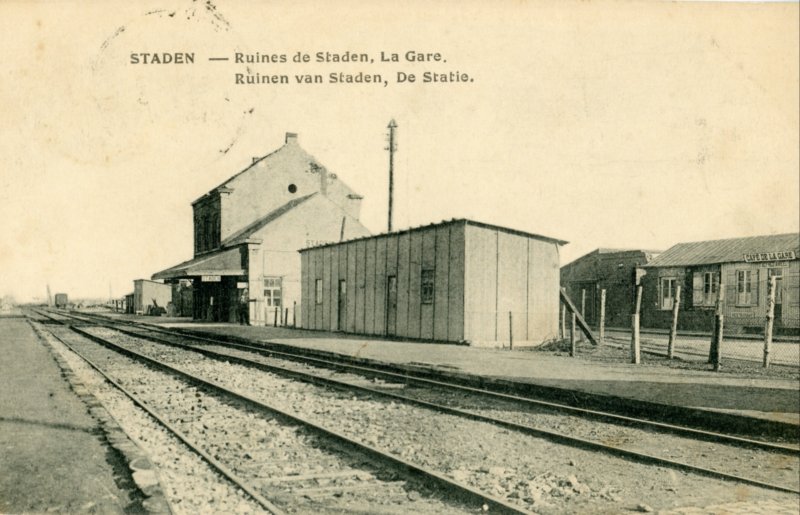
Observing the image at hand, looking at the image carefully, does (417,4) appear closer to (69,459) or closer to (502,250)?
(69,459)

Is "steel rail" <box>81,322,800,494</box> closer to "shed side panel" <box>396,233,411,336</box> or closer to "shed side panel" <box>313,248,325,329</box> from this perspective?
"shed side panel" <box>396,233,411,336</box>

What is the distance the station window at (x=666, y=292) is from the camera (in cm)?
2705

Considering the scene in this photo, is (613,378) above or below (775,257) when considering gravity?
below

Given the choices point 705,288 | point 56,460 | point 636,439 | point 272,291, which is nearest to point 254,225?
point 272,291

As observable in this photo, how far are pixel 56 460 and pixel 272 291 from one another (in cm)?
2643

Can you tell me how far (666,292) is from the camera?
27.3 m

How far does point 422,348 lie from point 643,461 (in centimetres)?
1006

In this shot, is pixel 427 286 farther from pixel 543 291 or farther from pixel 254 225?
pixel 254 225

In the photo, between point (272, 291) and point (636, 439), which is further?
point (272, 291)

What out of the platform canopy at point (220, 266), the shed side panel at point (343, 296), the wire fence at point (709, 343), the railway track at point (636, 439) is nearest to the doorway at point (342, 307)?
the shed side panel at point (343, 296)

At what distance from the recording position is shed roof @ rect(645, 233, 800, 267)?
22.7 metres

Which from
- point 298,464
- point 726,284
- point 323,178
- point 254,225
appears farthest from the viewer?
point 323,178

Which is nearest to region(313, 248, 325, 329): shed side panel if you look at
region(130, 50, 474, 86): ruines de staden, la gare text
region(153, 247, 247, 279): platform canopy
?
region(153, 247, 247, 279): platform canopy

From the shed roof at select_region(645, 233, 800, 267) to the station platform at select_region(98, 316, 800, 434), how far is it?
12587mm
